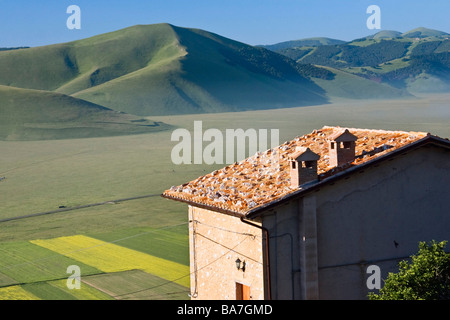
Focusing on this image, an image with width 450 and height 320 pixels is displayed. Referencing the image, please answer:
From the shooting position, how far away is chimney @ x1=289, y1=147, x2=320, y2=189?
70.9 feet

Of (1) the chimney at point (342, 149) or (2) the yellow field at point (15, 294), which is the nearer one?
(1) the chimney at point (342, 149)

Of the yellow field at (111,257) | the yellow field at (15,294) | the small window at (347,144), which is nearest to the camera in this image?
the small window at (347,144)

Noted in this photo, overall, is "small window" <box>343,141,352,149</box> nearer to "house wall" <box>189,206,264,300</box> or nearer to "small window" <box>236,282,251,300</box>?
"house wall" <box>189,206,264,300</box>

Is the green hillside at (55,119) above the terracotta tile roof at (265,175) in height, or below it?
above

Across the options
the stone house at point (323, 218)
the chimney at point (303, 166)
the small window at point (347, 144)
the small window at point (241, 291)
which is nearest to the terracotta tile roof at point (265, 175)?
the stone house at point (323, 218)

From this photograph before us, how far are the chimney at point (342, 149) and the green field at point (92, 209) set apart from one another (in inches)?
469

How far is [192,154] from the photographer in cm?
11000

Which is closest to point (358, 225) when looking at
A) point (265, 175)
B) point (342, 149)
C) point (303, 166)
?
point (342, 149)

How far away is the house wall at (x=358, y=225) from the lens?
853 inches

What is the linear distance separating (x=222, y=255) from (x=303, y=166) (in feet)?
13.5

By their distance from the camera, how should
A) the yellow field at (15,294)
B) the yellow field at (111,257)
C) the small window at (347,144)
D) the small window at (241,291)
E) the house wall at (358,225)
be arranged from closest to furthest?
the house wall at (358,225) → the small window at (241,291) → the small window at (347,144) → the yellow field at (15,294) → the yellow field at (111,257)

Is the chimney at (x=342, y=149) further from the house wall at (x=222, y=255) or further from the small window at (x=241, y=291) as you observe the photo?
the small window at (x=241, y=291)
